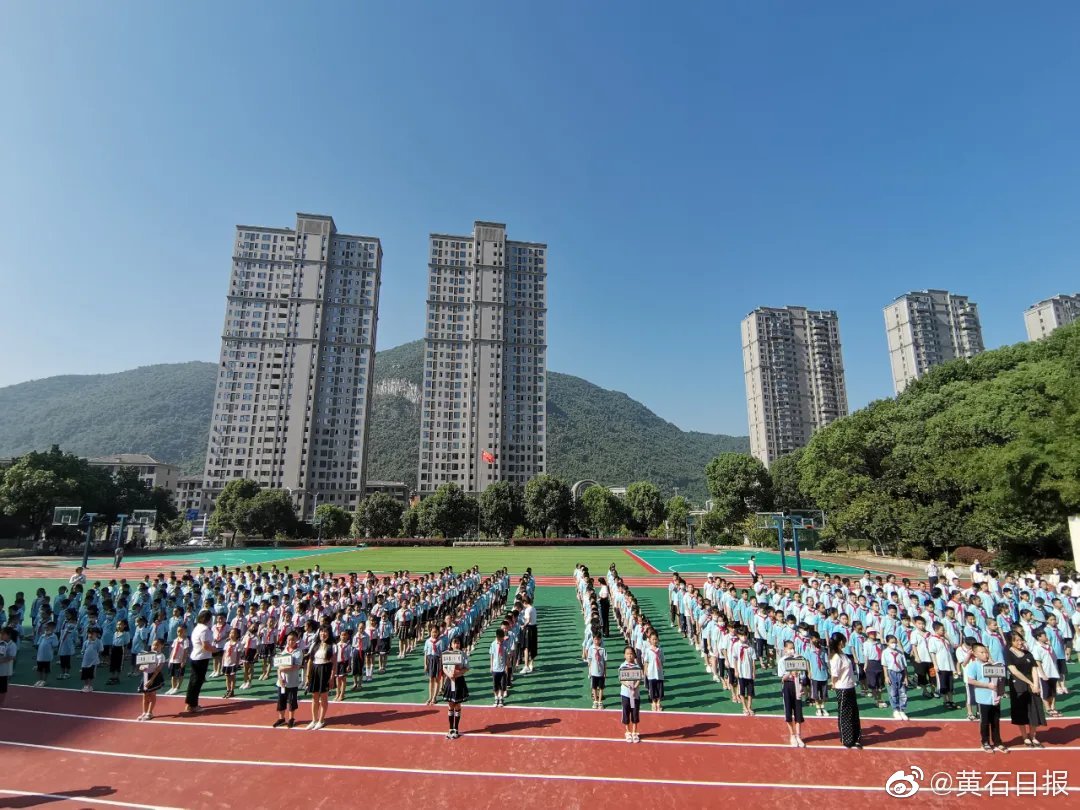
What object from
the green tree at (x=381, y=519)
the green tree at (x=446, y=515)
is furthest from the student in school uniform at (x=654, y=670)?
the green tree at (x=381, y=519)

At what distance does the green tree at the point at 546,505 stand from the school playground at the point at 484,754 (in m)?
55.1

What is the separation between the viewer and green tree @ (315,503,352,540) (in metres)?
67.7

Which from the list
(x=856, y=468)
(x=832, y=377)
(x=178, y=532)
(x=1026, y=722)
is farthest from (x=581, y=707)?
(x=832, y=377)

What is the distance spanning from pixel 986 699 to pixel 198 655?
12.9 m

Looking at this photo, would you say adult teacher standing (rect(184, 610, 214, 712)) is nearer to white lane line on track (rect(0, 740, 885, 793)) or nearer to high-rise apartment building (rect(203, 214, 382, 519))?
white lane line on track (rect(0, 740, 885, 793))

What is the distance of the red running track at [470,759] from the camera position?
691 centimetres

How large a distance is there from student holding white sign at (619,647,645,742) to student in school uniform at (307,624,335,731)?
4893 mm

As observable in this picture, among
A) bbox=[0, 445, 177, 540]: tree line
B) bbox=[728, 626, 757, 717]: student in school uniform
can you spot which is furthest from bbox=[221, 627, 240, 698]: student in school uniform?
bbox=[0, 445, 177, 540]: tree line

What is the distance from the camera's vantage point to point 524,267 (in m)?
118

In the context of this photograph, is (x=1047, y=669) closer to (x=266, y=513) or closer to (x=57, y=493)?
(x=57, y=493)

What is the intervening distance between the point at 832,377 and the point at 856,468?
10160 cm

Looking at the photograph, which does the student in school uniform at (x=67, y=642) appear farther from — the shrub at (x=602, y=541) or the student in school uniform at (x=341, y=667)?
the shrub at (x=602, y=541)

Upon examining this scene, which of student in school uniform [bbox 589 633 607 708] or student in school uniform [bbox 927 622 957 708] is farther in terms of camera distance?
student in school uniform [bbox 589 633 607 708]

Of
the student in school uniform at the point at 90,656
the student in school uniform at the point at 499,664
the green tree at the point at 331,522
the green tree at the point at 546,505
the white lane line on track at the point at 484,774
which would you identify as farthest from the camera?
the green tree at the point at 331,522
